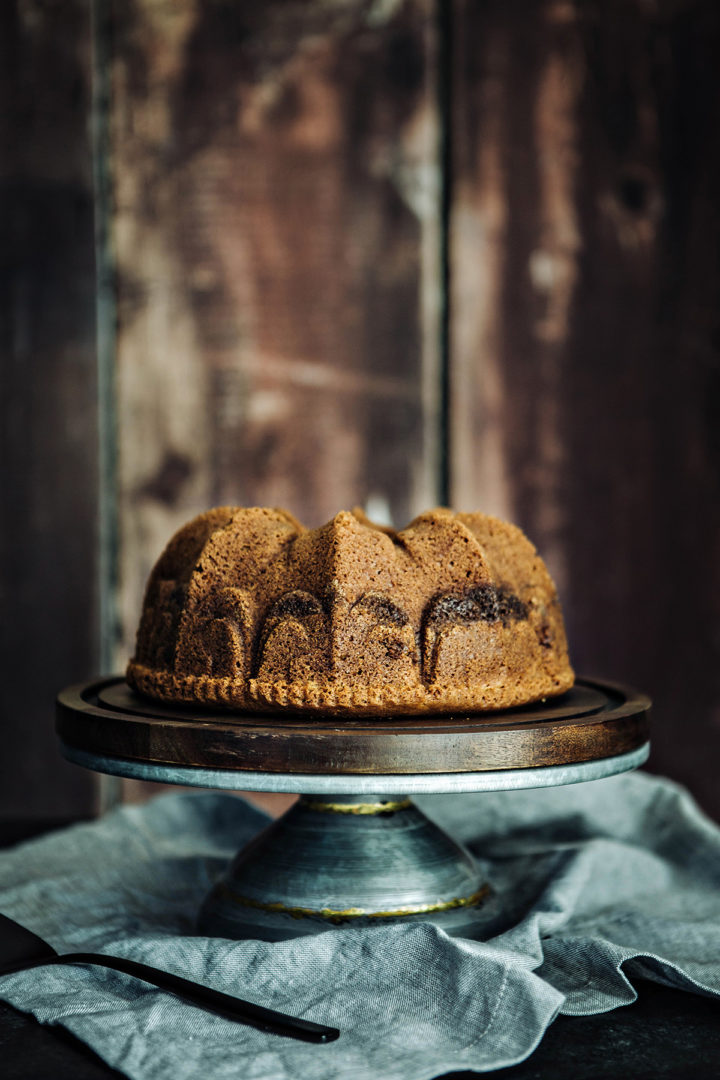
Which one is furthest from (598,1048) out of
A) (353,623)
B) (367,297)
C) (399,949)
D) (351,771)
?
(367,297)

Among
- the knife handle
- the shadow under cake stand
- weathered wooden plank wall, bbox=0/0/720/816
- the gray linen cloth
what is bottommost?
the gray linen cloth

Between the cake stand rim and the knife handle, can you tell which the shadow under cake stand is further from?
the knife handle

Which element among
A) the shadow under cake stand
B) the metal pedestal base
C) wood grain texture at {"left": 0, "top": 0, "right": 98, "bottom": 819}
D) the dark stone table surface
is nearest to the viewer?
the dark stone table surface

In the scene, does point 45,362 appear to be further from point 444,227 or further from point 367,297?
point 444,227

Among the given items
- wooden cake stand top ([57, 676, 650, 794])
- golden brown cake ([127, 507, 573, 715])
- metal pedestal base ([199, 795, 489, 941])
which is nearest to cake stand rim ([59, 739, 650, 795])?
wooden cake stand top ([57, 676, 650, 794])

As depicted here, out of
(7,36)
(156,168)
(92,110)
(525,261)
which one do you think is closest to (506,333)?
(525,261)

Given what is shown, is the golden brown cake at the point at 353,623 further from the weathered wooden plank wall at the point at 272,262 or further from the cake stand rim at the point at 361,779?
the weathered wooden plank wall at the point at 272,262
